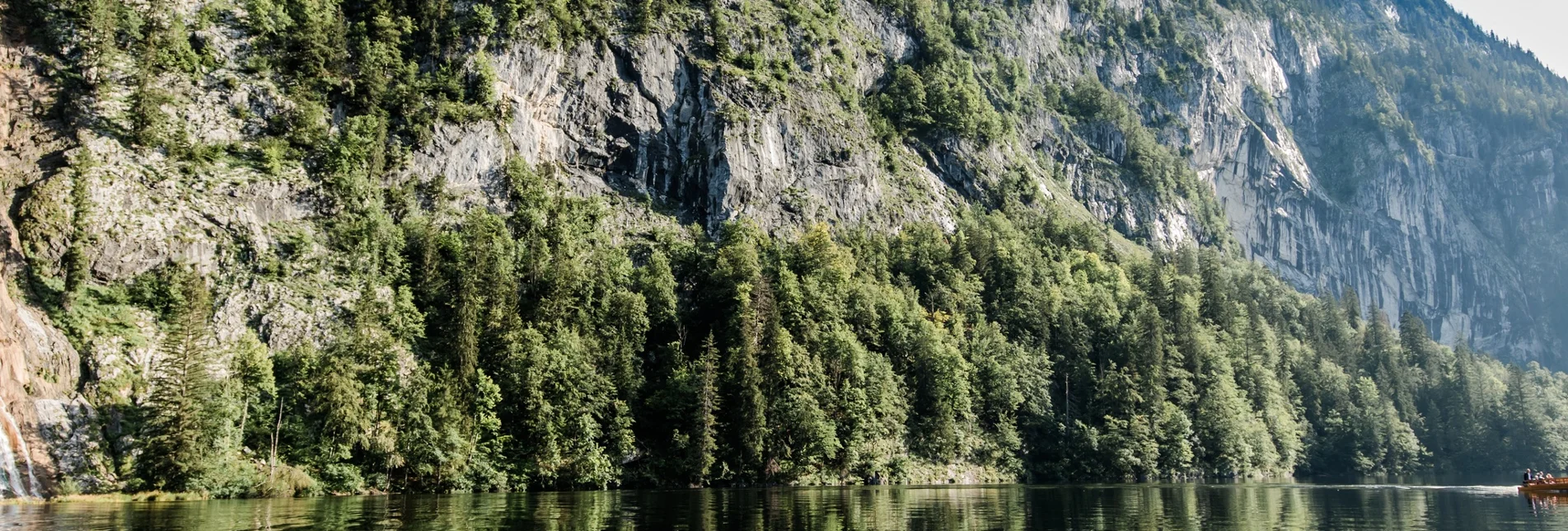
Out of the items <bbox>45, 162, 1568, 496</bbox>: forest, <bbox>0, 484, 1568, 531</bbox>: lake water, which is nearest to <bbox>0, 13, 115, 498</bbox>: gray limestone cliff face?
<bbox>45, 162, 1568, 496</bbox>: forest

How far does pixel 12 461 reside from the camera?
170 ft

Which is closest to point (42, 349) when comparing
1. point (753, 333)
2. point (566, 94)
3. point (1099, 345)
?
point (753, 333)

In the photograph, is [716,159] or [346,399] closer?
[346,399]

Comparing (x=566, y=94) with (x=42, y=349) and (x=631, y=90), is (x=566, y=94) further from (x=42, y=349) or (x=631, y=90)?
(x=42, y=349)

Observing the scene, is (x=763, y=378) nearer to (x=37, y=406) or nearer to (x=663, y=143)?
(x=663, y=143)

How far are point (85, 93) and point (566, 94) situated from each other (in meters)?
47.9

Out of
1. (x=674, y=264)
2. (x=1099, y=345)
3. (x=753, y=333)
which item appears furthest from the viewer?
(x=1099, y=345)

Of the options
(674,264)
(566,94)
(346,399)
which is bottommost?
(346,399)

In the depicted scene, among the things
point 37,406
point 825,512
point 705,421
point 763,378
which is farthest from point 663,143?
point 825,512

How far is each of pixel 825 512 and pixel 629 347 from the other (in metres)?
44.3

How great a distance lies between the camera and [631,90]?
396 ft

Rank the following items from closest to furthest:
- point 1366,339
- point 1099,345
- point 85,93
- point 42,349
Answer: point 42,349 < point 85,93 < point 1099,345 < point 1366,339

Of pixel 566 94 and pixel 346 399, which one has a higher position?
pixel 566 94

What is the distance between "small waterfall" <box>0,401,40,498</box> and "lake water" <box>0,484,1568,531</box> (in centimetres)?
494
